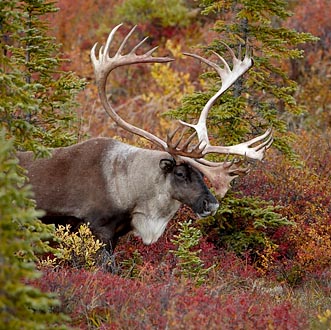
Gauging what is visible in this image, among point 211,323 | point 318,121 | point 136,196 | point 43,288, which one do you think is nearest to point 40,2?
point 136,196

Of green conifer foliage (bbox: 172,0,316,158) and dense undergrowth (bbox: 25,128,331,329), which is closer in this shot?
dense undergrowth (bbox: 25,128,331,329)

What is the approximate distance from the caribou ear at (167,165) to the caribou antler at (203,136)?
0.26 ft

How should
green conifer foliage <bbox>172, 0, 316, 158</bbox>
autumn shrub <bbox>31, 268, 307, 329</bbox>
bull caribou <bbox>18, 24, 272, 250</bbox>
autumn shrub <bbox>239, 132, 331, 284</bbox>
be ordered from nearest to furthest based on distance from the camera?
autumn shrub <bbox>31, 268, 307, 329</bbox> → bull caribou <bbox>18, 24, 272, 250</bbox> → autumn shrub <bbox>239, 132, 331, 284</bbox> → green conifer foliage <bbox>172, 0, 316, 158</bbox>

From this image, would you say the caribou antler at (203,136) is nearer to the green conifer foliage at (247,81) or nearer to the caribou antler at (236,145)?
the caribou antler at (236,145)

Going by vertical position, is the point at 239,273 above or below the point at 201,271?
below

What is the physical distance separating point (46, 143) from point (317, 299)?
11.5 ft

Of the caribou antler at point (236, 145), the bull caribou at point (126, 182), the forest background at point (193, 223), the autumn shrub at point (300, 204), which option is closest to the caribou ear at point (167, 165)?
the bull caribou at point (126, 182)

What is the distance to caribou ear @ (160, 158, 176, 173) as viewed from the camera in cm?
791

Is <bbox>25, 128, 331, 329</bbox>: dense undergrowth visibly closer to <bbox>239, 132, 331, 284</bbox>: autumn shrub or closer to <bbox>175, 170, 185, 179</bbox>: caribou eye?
<bbox>239, 132, 331, 284</bbox>: autumn shrub

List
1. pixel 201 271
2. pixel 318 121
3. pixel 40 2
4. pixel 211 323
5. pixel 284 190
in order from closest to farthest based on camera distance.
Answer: pixel 211 323 → pixel 201 271 → pixel 40 2 → pixel 284 190 → pixel 318 121

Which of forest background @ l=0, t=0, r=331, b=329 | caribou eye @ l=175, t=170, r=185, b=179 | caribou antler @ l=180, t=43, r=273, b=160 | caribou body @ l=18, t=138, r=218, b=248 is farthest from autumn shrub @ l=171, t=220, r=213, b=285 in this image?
caribou antler @ l=180, t=43, r=273, b=160

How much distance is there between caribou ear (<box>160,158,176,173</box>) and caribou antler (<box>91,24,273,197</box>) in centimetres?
8

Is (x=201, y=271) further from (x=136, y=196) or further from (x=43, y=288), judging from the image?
(x=43, y=288)

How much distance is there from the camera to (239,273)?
26.5 feet
